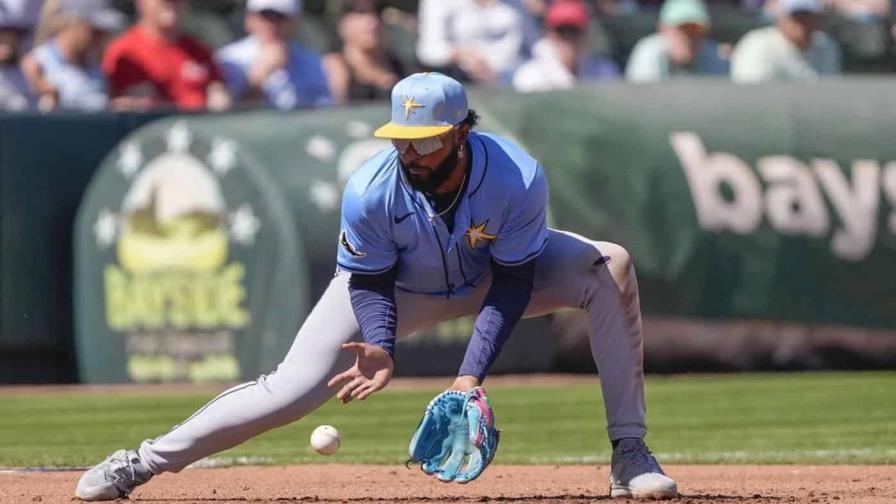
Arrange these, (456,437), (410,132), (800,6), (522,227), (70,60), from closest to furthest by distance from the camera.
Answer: (410,132) → (456,437) → (522,227) → (70,60) → (800,6)

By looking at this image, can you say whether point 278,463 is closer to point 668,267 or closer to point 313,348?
point 313,348

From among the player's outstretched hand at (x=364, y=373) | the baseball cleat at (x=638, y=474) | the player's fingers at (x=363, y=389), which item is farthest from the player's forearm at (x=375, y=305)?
the baseball cleat at (x=638, y=474)

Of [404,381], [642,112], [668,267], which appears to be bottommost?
[404,381]

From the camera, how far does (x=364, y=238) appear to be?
231 inches

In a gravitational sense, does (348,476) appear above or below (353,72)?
below

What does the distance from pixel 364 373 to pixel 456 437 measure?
1.14 ft

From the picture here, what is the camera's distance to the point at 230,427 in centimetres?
600

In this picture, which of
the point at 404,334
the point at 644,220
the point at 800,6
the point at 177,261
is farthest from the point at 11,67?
the point at 404,334

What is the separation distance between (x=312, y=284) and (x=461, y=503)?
549cm

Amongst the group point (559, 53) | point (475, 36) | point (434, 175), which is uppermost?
point (475, 36)

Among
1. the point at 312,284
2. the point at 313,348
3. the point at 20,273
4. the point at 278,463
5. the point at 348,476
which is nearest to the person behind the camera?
the point at 313,348

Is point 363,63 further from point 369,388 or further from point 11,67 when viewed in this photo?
point 369,388

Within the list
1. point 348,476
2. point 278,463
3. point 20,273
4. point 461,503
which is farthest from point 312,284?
point 461,503

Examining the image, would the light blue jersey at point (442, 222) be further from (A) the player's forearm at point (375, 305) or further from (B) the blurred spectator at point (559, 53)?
(B) the blurred spectator at point (559, 53)
